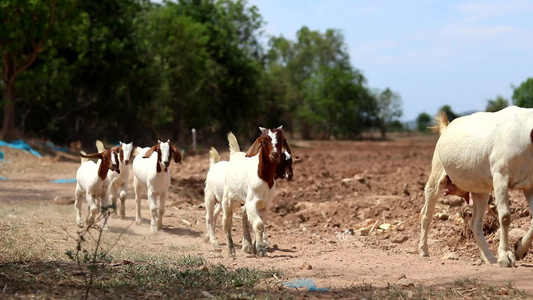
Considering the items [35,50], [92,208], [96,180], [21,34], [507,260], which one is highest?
[21,34]

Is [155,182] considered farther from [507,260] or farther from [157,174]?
[507,260]

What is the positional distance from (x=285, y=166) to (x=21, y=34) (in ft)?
77.1

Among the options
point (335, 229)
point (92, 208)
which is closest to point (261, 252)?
point (335, 229)

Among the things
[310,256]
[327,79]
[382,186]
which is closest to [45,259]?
[310,256]

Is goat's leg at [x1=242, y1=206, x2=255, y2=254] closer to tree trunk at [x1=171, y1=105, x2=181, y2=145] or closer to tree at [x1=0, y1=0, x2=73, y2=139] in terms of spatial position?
tree at [x1=0, y1=0, x2=73, y2=139]

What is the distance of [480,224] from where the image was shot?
10.4 meters

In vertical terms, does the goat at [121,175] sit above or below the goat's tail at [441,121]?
below

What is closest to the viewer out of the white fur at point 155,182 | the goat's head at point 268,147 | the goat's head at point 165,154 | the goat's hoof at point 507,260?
the goat's hoof at point 507,260

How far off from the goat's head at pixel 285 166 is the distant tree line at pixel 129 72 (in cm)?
2325

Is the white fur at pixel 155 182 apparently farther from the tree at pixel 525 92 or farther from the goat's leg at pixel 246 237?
the tree at pixel 525 92

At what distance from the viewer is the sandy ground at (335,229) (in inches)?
362

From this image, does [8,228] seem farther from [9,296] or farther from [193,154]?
[193,154]

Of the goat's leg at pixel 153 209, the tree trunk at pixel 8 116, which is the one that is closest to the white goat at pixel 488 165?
the goat's leg at pixel 153 209

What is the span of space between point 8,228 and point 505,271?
7739 millimetres
